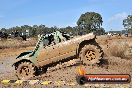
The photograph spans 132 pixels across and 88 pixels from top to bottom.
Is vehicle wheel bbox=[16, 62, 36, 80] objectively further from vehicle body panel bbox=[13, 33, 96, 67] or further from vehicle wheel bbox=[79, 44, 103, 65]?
vehicle wheel bbox=[79, 44, 103, 65]

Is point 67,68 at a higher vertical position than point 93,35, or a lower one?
lower

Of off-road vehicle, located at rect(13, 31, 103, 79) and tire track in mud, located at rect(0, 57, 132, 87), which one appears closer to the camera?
tire track in mud, located at rect(0, 57, 132, 87)

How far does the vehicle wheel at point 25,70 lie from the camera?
16672 millimetres

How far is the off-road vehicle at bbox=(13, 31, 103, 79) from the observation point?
53.7 feet

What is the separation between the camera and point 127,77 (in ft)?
28.0

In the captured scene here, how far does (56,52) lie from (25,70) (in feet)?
5.65

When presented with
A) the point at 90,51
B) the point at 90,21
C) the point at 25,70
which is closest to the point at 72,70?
the point at 90,51

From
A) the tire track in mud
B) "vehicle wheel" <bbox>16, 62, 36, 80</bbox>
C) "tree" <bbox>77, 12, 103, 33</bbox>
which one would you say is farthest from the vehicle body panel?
"tree" <bbox>77, 12, 103, 33</bbox>

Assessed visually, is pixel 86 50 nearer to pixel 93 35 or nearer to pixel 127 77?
pixel 93 35

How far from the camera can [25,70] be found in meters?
16.9

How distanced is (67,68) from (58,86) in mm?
4429

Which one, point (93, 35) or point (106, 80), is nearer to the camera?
point (106, 80)

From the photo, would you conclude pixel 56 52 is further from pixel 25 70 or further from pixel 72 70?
pixel 25 70

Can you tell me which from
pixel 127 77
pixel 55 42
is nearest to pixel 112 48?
pixel 55 42
